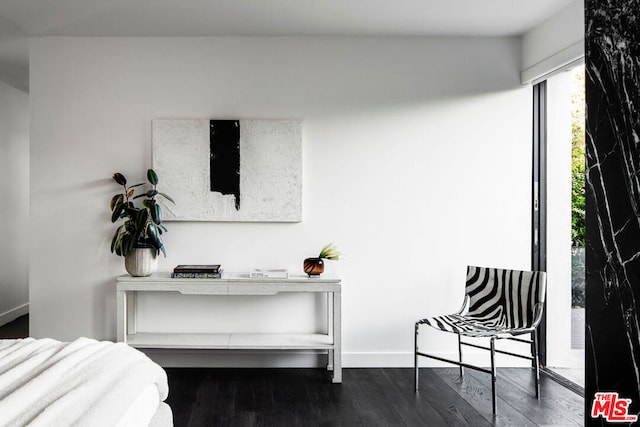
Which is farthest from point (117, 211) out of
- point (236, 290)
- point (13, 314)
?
point (13, 314)

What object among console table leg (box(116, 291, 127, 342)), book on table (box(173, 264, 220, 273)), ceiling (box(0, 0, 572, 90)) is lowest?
console table leg (box(116, 291, 127, 342))

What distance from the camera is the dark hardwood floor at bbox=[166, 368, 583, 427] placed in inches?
115

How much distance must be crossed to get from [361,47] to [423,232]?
1.51 m

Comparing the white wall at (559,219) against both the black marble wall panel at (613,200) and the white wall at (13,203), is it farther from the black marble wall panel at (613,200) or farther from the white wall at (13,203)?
the white wall at (13,203)

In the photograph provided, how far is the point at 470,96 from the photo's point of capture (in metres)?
3.96

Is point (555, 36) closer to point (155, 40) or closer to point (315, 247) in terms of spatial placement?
point (315, 247)

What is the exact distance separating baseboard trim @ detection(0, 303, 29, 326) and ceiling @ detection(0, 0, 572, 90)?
289 centimetres

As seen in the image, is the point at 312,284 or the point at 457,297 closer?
the point at 312,284

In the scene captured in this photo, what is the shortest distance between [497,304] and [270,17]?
2.54 m

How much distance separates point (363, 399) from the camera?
3.24 metres

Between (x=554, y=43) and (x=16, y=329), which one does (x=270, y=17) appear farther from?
(x=16, y=329)

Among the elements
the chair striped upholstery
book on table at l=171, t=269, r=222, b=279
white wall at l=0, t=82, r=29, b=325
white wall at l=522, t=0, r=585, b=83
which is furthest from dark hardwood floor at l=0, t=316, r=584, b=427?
white wall at l=0, t=82, r=29, b=325

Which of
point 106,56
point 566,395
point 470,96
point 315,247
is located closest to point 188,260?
point 315,247

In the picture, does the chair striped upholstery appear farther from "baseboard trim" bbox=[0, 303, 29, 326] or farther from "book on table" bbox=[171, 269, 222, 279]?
"baseboard trim" bbox=[0, 303, 29, 326]
